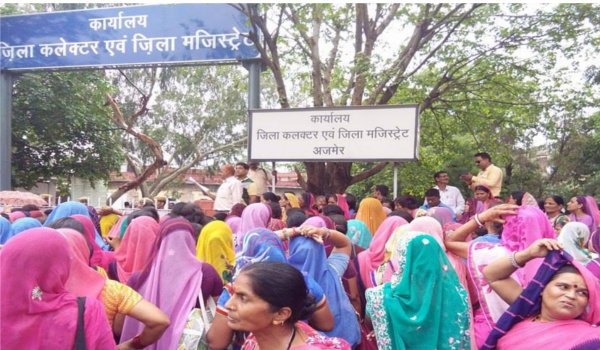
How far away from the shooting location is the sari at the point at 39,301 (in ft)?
6.48

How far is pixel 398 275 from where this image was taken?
2627mm

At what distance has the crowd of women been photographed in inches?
79.3

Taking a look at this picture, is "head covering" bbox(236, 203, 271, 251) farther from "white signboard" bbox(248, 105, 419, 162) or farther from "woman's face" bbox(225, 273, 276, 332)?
"white signboard" bbox(248, 105, 419, 162)

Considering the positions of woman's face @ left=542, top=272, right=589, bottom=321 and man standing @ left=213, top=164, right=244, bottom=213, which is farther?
man standing @ left=213, top=164, right=244, bottom=213

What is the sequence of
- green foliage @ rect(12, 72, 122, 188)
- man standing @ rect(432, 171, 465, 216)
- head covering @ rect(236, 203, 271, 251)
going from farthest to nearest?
green foliage @ rect(12, 72, 122, 188) → man standing @ rect(432, 171, 465, 216) → head covering @ rect(236, 203, 271, 251)

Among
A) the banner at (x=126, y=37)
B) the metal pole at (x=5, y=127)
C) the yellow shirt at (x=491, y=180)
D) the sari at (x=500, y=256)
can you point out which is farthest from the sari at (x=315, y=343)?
the metal pole at (x=5, y=127)

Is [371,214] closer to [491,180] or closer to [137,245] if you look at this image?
[491,180]

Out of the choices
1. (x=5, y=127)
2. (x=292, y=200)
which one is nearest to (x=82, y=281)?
(x=292, y=200)

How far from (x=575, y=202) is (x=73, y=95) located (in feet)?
41.9

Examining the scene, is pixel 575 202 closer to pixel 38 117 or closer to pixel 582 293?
pixel 582 293

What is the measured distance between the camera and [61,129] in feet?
49.5

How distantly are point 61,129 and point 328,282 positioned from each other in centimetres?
1387

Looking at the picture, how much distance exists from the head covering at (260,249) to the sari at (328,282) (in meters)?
0.22

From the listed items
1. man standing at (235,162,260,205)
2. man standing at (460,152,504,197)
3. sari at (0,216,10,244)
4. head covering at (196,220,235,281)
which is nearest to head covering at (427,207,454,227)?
man standing at (460,152,504,197)
